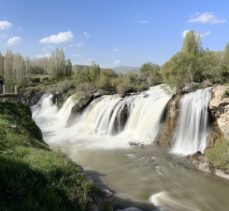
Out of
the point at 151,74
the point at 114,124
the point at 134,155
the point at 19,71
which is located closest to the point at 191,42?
the point at 151,74

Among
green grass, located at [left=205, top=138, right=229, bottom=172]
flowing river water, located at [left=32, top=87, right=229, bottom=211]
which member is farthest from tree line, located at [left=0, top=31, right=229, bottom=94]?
green grass, located at [left=205, top=138, right=229, bottom=172]

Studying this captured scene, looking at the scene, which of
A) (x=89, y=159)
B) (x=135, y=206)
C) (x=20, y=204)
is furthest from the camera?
(x=89, y=159)

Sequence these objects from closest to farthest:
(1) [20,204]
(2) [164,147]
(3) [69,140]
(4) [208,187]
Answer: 1. (1) [20,204]
2. (4) [208,187]
3. (2) [164,147]
4. (3) [69,140]

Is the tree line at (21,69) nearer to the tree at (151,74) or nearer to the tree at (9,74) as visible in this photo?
the tree at (9,74)

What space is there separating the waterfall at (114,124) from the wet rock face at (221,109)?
5.04 m

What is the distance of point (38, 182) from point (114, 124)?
77.4 ft

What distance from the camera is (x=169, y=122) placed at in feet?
94.6

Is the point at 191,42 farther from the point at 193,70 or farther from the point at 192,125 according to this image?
the point at 192,125

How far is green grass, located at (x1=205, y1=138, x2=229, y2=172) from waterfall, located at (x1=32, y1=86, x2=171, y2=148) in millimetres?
6711

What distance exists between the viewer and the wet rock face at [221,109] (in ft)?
81.4

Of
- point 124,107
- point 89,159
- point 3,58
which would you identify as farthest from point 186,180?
point 3,58

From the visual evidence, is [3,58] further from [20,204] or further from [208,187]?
[20,204]

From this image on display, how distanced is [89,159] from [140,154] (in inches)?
147

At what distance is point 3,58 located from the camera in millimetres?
103438
